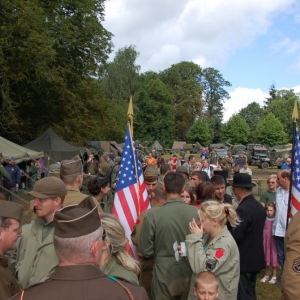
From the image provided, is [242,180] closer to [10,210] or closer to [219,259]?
[219,259]

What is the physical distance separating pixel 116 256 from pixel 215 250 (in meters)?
1.05

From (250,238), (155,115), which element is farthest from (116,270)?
(155,115)

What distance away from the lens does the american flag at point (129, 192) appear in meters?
5.78

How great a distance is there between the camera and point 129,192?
6.02 m

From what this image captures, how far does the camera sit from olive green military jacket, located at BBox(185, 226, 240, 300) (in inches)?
141

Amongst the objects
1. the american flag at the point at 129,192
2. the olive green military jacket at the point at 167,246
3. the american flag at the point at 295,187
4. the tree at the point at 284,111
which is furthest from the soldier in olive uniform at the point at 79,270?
the tree at the point at 284,111

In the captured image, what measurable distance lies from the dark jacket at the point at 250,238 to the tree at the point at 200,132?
7099 centimetres

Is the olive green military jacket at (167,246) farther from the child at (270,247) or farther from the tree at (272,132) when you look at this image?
the tree at (272,132)

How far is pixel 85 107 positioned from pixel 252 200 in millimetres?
24415

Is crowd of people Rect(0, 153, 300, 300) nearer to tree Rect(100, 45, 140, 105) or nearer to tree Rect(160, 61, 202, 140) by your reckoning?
tree Rect(100, 45, 140, 105)

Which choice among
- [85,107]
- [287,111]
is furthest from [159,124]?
[85,107]

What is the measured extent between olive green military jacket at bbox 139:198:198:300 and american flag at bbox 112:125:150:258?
1476 mm

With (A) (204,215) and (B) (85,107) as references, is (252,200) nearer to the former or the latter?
(A) (204,215)

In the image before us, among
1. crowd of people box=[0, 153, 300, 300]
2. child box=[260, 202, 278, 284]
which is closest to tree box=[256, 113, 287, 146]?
child box=[260, 202, 278, 284]
